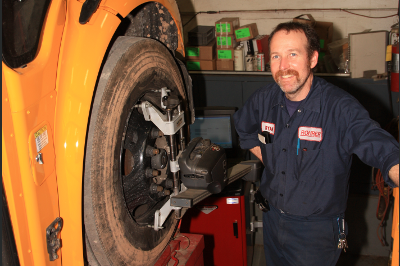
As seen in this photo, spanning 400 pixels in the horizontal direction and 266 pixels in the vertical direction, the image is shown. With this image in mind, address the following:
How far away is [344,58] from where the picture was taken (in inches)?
172

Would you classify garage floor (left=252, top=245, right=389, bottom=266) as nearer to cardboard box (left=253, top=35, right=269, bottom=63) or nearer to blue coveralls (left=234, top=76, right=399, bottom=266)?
blue coveralls (left=234, top=76, right=399, bottom=266)

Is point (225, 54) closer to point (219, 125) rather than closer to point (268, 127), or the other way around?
point (219, 125)

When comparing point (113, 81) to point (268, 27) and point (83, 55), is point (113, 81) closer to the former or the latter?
point (83, 55)

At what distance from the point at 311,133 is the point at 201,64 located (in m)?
2.83

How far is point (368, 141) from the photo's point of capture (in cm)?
174

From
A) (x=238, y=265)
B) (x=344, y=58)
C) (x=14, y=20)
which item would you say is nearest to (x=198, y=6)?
(x=344, y=58)

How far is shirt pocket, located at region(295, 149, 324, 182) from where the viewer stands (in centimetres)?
217

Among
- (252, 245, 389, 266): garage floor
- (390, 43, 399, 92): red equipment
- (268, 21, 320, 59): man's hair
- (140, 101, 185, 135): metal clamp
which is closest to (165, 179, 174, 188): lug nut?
(140, 101, 185, 135): metal clamp

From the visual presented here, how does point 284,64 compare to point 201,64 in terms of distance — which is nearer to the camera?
point 284,64

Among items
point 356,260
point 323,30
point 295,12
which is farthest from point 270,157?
point 295,12

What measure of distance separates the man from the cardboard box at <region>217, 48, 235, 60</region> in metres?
2.44

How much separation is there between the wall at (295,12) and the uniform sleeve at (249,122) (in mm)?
3252

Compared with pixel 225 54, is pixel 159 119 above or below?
below

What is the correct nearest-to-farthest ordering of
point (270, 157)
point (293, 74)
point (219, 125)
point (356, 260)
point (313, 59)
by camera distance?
1. point (293, 74)
2. point (313, 59)
3. point (270, 157)
4. point (219, 125)
5. point (356, 260)
